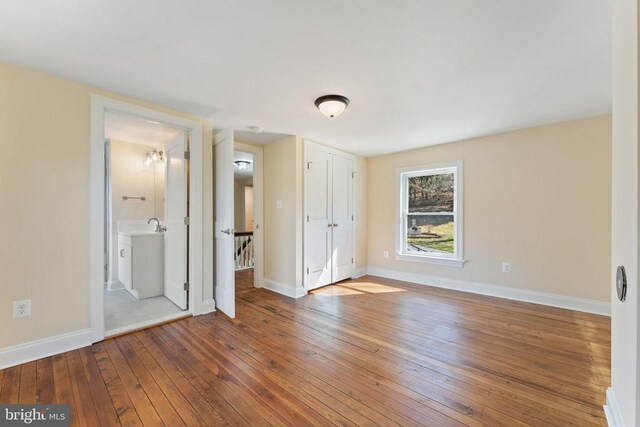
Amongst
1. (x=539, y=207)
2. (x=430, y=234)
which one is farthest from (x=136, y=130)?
(x=539, y=207)

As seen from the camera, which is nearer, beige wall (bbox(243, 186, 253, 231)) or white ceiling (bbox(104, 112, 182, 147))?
white ceiling (bbox(104, 112, 182, 147))

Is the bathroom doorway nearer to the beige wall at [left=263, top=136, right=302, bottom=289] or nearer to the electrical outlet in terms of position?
the electrical outlet

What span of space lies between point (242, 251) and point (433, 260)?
3.86 meters

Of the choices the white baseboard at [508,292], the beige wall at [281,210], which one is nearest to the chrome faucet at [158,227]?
the beige wall at [281,210]

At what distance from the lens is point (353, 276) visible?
4.95 meters

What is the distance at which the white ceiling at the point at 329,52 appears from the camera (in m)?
1.53

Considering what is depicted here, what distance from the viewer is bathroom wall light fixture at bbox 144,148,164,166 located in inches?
167

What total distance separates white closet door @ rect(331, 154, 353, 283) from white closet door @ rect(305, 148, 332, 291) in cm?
13

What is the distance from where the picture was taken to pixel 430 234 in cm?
458

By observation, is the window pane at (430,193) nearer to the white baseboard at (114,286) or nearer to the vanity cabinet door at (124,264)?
the vanity cabinet door at (124,264)

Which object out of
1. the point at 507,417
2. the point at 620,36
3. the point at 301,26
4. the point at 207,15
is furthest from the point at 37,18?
the point at 507,417

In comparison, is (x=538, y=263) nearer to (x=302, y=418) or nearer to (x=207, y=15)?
(x=302, y=418)

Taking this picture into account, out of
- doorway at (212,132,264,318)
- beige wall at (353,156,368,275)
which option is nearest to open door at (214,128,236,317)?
doorway at (212,132,264,318)

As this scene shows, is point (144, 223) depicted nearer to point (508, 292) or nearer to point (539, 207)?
point (508, 292)
